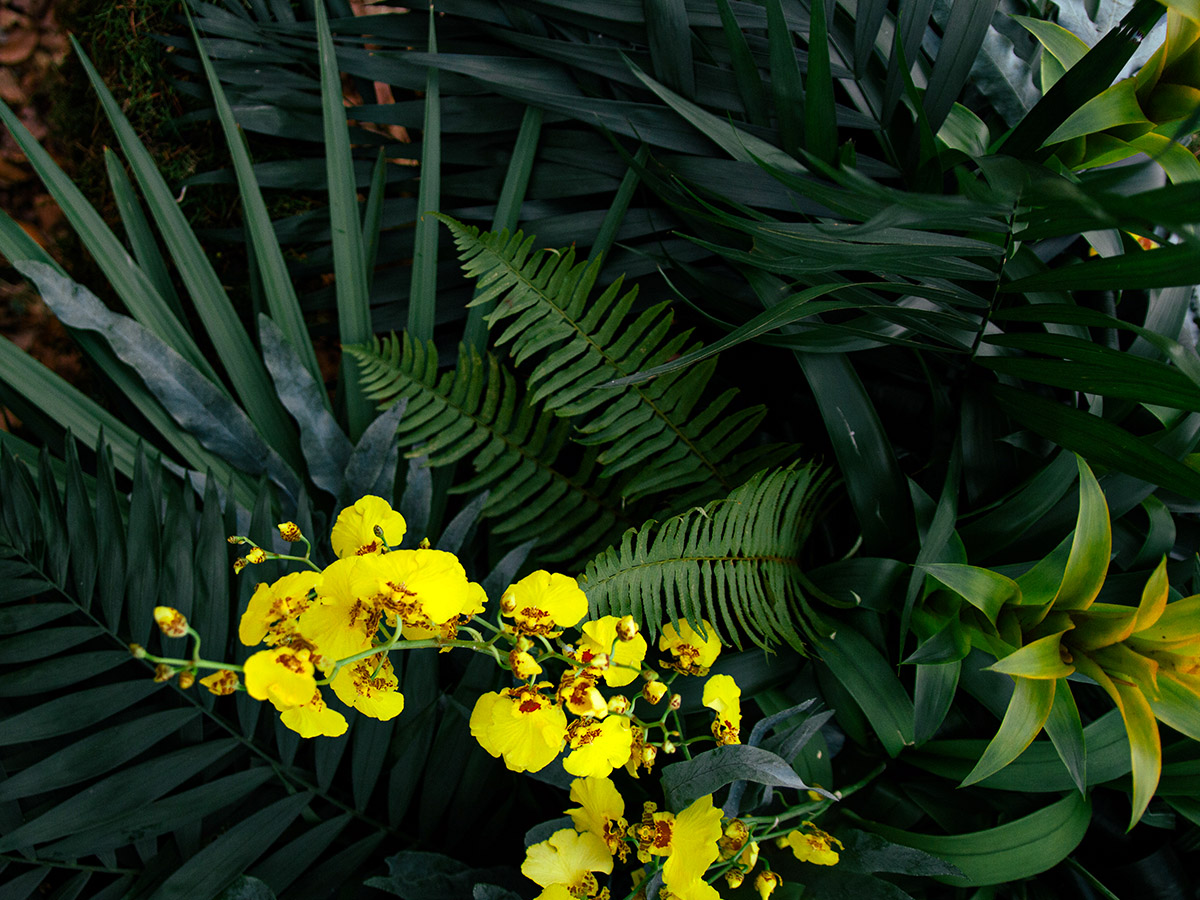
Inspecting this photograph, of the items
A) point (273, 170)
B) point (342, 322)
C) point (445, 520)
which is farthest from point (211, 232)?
point (445, 520)

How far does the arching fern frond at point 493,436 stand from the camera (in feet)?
2.47

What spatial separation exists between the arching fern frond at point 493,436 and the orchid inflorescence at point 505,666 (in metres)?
0.28

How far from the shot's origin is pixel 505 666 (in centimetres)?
43

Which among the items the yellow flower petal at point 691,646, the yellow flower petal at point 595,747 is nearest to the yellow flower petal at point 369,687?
the yellow flower petal at point 595,747

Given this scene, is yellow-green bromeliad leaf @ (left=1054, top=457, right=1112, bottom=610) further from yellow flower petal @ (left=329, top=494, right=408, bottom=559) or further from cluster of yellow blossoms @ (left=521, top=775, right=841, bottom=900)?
yellow flower petal @ (left=329, top=494, right=408, bottom=559)

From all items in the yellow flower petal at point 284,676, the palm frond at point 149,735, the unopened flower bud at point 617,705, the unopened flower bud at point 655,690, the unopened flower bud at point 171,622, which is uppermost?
the unopened flower bud at point 171,622

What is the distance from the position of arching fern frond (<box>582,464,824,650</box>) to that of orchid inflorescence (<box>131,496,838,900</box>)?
0.27ft

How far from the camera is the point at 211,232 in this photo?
3.25 feet

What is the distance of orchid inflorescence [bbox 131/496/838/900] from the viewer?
0.39 meters

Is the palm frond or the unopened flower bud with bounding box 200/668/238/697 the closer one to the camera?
the unopened flower bud with bounding box 200/668/238/697

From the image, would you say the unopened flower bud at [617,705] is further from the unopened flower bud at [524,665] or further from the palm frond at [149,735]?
the palm frond at [149,735]

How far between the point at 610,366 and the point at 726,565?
0.23m

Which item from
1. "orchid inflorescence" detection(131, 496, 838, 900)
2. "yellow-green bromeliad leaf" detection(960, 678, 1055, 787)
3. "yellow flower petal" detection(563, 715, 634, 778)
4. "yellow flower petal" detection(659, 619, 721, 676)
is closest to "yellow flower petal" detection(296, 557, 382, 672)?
"orchid inflorescence" detection(131, 496, 838, 900)

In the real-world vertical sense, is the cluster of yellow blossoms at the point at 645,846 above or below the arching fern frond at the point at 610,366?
below
